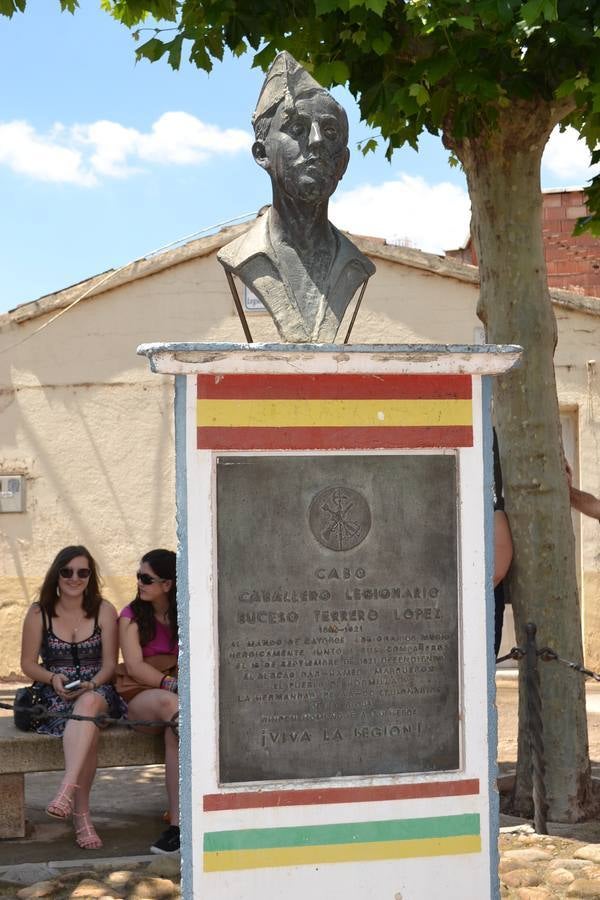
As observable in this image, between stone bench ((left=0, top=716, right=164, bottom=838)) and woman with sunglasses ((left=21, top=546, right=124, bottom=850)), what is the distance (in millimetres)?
97

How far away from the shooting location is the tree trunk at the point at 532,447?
232 inches

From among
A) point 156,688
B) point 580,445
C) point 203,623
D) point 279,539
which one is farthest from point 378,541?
point 580,445

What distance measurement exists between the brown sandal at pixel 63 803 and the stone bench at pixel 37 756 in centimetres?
31

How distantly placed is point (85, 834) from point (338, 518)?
8.58 ft

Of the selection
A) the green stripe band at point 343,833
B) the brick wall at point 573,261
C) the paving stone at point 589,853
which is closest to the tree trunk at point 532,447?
the paving stone at point 589,853

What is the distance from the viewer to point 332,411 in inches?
147

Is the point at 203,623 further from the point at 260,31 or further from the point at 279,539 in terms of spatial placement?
the point at 260,31

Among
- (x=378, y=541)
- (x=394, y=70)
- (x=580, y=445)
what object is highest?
(x=394, y=70)

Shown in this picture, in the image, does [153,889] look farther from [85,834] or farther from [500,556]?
[500,556]

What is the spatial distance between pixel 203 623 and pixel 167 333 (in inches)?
300

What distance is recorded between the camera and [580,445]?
10.9 metres

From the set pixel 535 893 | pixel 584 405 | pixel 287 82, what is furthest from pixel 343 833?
pixel 584 405

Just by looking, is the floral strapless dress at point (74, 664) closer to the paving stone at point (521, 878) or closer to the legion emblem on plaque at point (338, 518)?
the paving stone at point (521, 878)

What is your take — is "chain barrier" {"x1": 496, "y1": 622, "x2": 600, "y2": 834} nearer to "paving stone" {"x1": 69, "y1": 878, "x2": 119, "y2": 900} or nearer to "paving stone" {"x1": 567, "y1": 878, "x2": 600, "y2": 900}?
"paving stone" {"x1": 567, "y1": 878, "x2": 600, "y2": 900}
